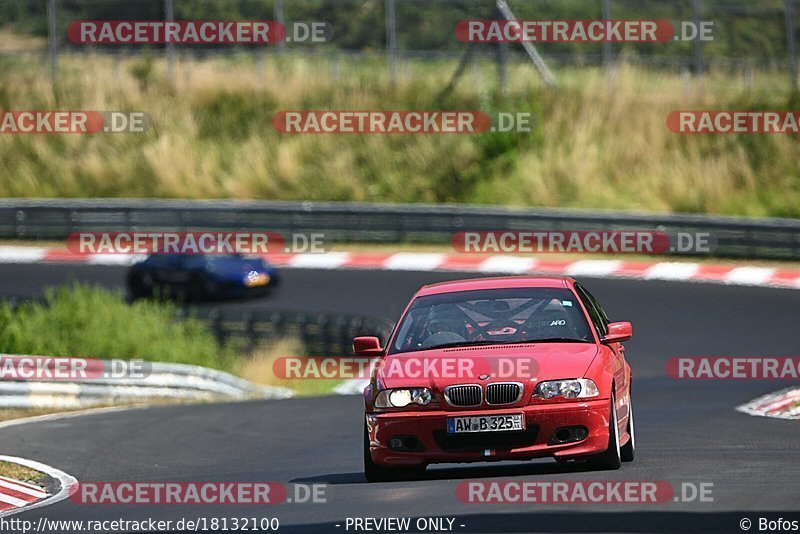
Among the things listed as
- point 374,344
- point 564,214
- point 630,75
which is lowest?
point 374,344

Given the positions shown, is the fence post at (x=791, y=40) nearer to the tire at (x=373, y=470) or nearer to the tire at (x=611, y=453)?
the tire at (x=611, y=453)

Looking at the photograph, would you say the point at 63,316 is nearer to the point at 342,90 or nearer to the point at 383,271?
the point at 383,271

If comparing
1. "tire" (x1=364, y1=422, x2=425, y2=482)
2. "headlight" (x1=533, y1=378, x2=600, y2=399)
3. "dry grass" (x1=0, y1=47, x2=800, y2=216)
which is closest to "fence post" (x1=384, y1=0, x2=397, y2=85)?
"dry grass" (x1=0, y1=47, x2=800, y2=216)

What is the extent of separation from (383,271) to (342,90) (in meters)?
11.6

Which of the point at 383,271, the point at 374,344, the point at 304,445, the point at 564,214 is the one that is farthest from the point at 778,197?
the point at 374,344

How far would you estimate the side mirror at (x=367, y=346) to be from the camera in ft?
32.7

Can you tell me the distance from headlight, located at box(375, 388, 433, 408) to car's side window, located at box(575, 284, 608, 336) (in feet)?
5.05

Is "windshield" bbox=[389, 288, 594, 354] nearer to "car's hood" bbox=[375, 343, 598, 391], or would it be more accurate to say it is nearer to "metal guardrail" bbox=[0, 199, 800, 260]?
"car's hood" bbox=[375, 343, 598, 391]

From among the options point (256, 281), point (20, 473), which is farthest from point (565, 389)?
point (256, 281)

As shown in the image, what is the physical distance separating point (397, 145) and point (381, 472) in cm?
2701

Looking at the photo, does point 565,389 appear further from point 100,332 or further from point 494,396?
point 100,332

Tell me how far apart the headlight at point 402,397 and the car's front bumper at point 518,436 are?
0.23ft

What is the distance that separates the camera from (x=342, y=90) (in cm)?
3800

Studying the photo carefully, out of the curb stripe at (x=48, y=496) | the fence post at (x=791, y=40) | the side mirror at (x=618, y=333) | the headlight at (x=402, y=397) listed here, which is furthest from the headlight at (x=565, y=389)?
the fence post at (x=791, y=40)
